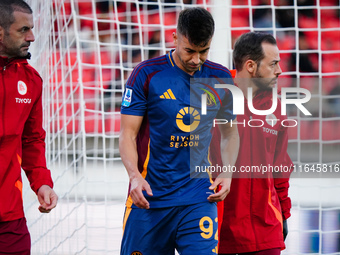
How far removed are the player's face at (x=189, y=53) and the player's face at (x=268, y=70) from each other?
68cm

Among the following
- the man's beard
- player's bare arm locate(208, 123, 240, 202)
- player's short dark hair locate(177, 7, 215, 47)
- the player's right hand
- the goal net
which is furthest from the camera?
the goal net

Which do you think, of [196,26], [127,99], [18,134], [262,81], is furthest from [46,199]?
[262,81]

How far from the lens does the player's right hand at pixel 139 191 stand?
2877mm

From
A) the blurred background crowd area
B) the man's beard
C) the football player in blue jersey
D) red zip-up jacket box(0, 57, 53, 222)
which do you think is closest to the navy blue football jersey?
the football player in blue jersey

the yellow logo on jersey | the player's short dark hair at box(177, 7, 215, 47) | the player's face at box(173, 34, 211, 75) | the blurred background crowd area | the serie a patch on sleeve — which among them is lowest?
the yellow logo on jersey

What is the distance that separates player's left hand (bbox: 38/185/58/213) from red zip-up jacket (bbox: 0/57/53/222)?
1.8 inches

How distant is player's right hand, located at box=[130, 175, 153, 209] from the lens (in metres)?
2.88

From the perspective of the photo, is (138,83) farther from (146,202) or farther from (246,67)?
(246,67)

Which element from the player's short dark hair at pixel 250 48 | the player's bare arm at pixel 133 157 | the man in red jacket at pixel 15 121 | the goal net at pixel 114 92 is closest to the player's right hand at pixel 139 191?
the player's bare arm at pixel 133 157

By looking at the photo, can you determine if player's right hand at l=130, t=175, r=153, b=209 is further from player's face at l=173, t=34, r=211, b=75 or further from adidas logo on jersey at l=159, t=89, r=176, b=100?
player's face at l=173, t=34, r=211, b=75

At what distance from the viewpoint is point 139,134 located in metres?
3.13

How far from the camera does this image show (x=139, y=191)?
288 cm

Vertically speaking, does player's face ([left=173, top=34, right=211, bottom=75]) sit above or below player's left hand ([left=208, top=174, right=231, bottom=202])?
above

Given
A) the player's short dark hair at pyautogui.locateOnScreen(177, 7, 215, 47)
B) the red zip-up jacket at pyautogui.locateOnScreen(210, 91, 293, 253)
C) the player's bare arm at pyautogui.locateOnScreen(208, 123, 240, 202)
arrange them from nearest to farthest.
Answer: the player's short dark hair at pyautogui.locateOnScreen(177, 7, 215, 47), the player's bare arm at pyautogui.locateOnScreen(208, 123, 240, 202), the red zip-up jacket at pyautogui.locateOnScreen(210, 91, 293, 253)
